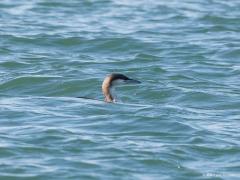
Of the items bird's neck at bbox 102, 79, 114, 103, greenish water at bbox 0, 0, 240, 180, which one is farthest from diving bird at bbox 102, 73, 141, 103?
greenish water at bbox 0, 0, 240, 180

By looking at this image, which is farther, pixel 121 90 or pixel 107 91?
pixel 121 90

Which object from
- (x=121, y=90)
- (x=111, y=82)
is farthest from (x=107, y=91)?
(x=121, y=90)

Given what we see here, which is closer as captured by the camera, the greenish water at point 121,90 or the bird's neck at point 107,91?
the greenish water at point 121,90

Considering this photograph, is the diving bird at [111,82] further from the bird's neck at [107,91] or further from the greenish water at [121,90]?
the greenish water at [121,90]

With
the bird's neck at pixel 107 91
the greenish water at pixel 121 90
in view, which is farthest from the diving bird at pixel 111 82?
the greenish water at pixel 121 90

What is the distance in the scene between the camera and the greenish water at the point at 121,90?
1274 cm

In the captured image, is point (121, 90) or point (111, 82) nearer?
point (111, 82)

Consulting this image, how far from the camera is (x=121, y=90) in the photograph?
18.2 m

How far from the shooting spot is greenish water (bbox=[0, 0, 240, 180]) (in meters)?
12.7

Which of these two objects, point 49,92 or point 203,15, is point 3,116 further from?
point 203,15

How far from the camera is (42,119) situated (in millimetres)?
15227

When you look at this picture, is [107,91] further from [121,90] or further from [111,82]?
[121,90]

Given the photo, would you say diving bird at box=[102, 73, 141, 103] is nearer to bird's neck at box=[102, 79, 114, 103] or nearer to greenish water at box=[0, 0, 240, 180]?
bird's neck at box=[102, 79, 114, 103]

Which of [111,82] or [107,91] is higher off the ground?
[111,82]
